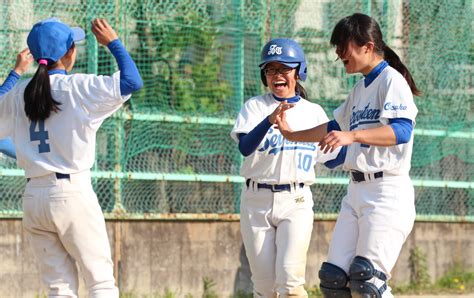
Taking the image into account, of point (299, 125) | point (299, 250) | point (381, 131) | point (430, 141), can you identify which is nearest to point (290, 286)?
point (299, 250)

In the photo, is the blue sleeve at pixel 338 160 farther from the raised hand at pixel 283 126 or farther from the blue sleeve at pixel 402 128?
the blue sleeve at pixel 402 128

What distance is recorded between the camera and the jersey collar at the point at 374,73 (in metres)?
6.60

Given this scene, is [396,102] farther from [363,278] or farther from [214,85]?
[214,85]

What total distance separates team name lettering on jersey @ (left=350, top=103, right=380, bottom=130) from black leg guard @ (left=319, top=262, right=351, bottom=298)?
827 millimetres

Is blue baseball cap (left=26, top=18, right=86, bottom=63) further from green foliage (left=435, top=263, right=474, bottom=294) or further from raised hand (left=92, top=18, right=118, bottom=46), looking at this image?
green foliage (left=435, top=263, right=474, bottom=294)

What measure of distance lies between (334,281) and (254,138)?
139cm

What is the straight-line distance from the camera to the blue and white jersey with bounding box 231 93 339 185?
25.5 ft

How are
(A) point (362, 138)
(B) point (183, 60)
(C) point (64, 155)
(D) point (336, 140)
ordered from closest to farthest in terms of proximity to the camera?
(D) point (336, 140) → (A) point (362, 138) → (C) point (64, 155) → (B) point (183, 60)

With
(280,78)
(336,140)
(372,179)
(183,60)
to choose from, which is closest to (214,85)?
(183,60)

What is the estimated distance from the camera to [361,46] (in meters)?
6.56

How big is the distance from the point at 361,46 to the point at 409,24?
545cm

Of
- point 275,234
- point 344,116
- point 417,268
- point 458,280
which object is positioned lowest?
point 458,280

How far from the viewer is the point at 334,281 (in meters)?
6.47

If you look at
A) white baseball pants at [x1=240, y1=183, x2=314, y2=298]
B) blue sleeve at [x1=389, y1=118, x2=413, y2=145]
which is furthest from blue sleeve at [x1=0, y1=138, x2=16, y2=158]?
blue sleeve at [x1=389, y1=118, x2=413, y2=145]
